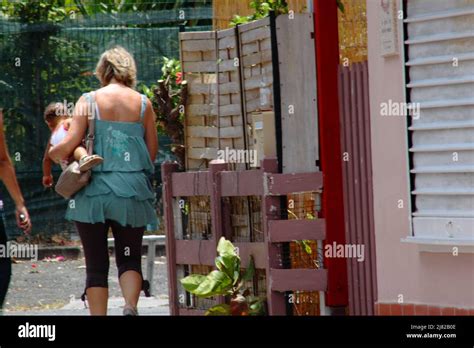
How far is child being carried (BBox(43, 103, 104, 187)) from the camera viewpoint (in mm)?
9180

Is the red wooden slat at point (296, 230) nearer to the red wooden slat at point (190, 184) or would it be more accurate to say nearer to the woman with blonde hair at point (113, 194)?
the woman with blonde hair at point (113, 194)

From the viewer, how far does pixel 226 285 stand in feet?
30.9

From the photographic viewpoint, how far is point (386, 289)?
895 centimetres

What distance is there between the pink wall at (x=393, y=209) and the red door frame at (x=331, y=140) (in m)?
0.39

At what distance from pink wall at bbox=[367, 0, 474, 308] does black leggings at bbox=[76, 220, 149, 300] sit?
5.39ft

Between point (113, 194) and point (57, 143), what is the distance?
2.58 metres

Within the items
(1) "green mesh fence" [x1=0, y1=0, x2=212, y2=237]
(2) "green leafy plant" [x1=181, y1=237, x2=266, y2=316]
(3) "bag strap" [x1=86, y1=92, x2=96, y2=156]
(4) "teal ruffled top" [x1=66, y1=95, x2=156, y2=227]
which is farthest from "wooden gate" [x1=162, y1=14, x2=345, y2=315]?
(1) "green mesh fence" [x1=0, y1=0, x2=212, y2=237]

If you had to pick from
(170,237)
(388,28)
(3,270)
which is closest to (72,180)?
(3,270)

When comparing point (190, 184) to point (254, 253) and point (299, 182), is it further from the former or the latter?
point (299, 182)

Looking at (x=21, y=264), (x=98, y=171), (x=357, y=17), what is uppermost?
(x=357, y=17)

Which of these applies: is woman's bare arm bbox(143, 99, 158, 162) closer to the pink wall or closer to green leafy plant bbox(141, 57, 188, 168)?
green leafy plant bbox(141, 57, 188, 168)
